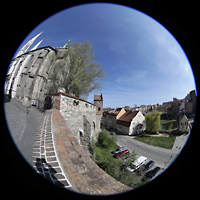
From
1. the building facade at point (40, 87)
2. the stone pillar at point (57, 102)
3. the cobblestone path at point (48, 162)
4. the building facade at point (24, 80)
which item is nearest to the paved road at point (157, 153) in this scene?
the building facade at point (40, 87)

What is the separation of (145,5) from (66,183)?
7.86ft

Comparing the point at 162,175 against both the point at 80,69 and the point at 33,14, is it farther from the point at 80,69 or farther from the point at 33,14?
the point at 80,69

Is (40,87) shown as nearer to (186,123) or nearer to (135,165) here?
(186,123)

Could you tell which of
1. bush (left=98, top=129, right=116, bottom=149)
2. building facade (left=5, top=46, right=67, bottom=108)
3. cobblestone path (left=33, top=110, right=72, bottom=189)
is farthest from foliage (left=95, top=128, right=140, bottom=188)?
building facade (left=5, top=46, right=67, bottom=108)

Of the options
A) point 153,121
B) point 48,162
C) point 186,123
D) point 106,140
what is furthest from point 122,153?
point 48,162

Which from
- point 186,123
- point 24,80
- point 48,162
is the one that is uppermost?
point 24,80

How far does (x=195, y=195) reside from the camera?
0.78 m

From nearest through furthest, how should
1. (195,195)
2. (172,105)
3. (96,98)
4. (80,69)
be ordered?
(195,195) < (172,105) < (80,69) < (96,98)

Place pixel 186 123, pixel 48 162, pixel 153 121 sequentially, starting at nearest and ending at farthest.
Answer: pixel 48 162 < pixel 186 123 < pixel 153 121

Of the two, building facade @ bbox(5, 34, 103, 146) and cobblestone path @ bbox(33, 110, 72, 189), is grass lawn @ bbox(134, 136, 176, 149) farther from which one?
cobblestone path @ bbox(33, 110, 72, 189)

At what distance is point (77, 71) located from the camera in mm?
9266

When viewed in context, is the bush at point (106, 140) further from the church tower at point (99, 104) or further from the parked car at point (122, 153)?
the church tower at point (99, 104)

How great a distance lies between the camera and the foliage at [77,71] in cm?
830

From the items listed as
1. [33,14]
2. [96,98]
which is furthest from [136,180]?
[96,98]
